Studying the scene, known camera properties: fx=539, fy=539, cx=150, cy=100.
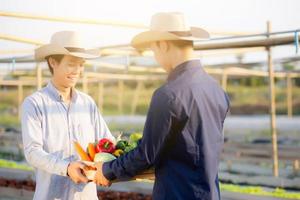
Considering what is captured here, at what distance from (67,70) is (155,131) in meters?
0.76

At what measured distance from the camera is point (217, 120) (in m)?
2.15

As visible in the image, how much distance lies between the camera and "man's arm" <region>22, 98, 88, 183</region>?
2375 millimetres

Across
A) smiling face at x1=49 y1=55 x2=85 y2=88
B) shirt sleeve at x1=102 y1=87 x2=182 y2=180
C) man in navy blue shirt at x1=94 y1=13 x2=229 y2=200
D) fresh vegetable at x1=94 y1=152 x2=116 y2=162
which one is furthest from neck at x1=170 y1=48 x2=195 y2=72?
smiling face at x1=49 y1=55 x2=85 y2=88

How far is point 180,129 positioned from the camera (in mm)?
2027

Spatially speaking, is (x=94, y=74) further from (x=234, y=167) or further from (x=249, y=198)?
(x=249, y=198)

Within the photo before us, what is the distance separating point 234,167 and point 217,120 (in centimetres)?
646

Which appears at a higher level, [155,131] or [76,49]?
[76,49]

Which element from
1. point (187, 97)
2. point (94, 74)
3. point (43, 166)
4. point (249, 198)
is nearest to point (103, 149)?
point (43, 166)

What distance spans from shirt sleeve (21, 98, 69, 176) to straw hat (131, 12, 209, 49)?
0.59 metres

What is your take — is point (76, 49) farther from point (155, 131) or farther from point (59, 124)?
point (155, 131)

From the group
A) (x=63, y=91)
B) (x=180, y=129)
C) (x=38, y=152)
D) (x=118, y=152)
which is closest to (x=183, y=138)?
(x=180, y=129)

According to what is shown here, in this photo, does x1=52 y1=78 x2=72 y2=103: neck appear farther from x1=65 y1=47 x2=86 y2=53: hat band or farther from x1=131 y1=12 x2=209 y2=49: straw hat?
x1=131 y1=12 x2=209 y2=49: straw hat

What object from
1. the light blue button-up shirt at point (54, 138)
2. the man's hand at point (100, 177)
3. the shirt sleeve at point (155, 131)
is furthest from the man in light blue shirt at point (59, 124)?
the shirt sleeve at point (155, 131)

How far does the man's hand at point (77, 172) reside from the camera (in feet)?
7.71
